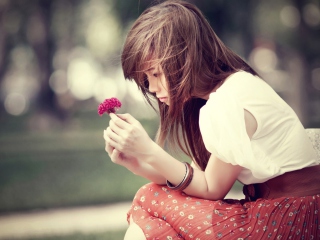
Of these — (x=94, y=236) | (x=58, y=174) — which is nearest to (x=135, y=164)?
(x=94, y=236)

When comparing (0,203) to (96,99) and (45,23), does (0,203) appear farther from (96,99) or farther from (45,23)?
(96,99)

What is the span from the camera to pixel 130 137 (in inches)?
75.2

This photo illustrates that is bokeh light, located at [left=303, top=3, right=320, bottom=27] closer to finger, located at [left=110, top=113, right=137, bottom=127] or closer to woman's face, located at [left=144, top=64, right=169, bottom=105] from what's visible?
woman's face, located at [left=144, top=64, right=169, bottom=105]

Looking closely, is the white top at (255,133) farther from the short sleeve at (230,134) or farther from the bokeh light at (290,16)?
the bokeh light at (290,16)

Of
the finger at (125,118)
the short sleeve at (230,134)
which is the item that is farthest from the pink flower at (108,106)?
the short sleeve at (230,134)

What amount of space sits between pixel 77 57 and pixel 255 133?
15.0 meters

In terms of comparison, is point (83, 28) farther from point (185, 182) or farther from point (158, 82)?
point (185, 182)

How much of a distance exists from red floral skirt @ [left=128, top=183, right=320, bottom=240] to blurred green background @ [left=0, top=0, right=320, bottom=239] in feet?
16.4

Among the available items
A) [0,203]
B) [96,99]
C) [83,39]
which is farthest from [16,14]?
[0,203]

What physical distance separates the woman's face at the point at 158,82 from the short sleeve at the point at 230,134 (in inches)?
9.5

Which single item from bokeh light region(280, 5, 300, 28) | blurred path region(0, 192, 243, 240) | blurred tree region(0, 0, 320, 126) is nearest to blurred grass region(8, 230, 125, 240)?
blurred path region(0, 192, 243, 240)

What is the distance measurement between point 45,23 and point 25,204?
7.61m

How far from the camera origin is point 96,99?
60.1 ft

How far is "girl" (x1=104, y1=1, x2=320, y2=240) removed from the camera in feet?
5.93
